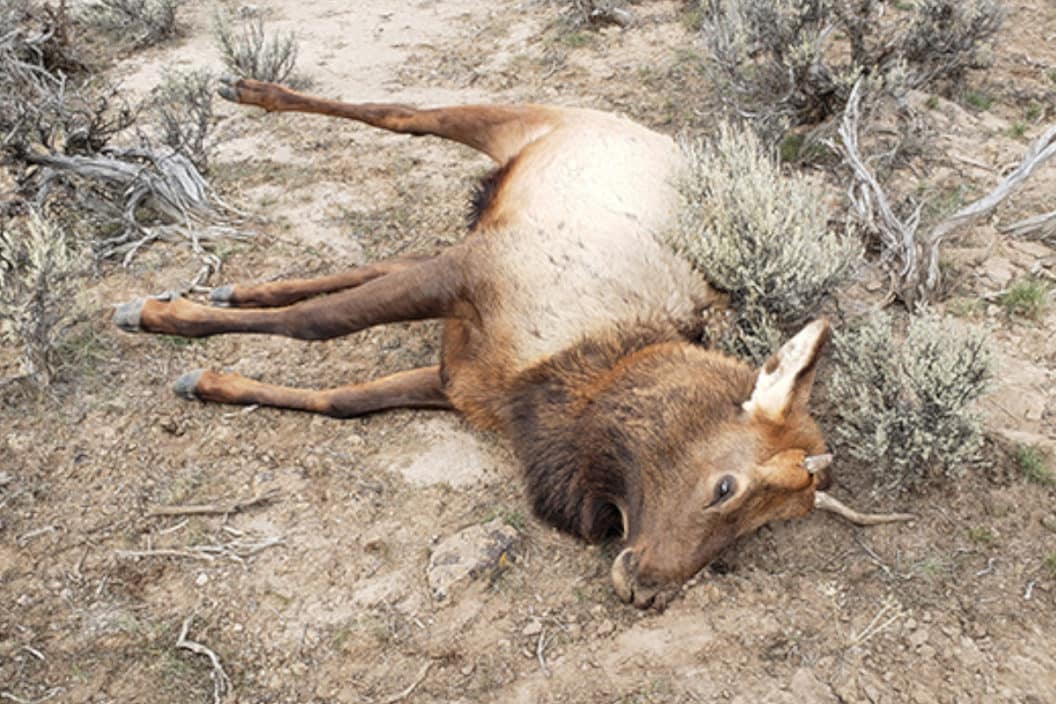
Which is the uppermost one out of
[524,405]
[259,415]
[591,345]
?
[591,345]

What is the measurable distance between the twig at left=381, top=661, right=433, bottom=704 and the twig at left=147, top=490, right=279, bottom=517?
1.04 m

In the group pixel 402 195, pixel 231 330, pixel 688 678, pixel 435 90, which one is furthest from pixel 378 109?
pixel 688 678

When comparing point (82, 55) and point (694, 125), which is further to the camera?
point (82, 55)

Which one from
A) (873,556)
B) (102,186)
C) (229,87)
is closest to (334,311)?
(102,186)

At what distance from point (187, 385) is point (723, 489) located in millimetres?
2479

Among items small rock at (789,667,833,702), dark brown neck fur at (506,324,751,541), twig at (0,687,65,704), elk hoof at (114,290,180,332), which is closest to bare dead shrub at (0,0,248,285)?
elk hoof at (114,290,180,332)

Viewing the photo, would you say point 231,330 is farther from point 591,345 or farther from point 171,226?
point 591,345

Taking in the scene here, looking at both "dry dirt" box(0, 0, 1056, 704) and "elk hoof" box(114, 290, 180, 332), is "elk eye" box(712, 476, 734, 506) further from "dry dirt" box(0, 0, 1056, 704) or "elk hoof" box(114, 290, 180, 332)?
"elk hoof" box(114, 290, 180, 332)

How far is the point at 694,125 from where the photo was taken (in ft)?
20.8

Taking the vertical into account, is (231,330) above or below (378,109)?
below

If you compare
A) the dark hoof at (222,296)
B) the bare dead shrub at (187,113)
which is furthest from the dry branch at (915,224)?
the bare dead shrub at (187,113)

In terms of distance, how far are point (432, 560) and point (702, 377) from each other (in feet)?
3.96

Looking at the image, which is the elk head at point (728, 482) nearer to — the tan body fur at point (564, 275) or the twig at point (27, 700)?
the tan body fur at point (564, 275)

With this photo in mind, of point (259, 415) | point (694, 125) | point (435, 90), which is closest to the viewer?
point (259, 415)
